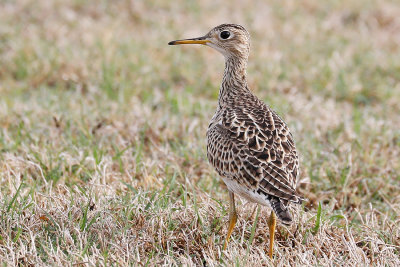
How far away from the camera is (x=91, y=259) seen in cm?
361

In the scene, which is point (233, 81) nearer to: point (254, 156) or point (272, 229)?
point (254, 156)

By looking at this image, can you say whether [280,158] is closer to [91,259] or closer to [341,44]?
[91,259]

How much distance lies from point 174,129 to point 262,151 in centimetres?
231

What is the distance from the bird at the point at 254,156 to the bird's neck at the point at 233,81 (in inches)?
2.3

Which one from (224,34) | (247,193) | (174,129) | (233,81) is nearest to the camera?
(247,193)

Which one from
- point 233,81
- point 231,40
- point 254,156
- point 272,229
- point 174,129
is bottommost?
point 272,229

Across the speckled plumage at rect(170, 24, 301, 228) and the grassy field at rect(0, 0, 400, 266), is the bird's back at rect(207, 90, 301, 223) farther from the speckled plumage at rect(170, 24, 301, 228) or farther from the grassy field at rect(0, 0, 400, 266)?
the grassy field at rect(0, 0, 400, 266)

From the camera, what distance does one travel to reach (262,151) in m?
4.06

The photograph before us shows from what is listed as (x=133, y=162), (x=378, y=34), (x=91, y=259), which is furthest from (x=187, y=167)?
(x=378, y=34)

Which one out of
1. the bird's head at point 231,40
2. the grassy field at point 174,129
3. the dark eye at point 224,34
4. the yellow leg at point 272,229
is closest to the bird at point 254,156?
the yellow leg at point 272,229

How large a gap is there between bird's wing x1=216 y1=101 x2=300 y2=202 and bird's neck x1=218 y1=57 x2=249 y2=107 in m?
0.37

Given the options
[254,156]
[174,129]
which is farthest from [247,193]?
[174,129]

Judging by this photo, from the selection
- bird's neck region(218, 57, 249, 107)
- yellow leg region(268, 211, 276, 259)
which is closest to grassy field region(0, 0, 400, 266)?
yellow leg region(268, 211, 276, 259)

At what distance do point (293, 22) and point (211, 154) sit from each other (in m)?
6.34
